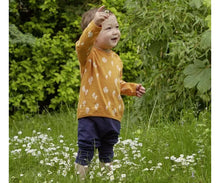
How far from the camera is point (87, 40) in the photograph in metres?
2.69

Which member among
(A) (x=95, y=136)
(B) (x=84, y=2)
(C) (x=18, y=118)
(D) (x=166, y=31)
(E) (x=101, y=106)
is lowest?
(C) (x=18, y=118)

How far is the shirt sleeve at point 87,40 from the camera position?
2.64 metres

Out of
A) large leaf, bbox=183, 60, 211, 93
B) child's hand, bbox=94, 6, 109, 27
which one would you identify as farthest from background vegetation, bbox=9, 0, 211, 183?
child's hand, bbox=94, 6, 109, 27

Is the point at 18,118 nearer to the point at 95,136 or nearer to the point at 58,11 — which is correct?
the point at 58,11

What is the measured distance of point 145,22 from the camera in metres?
4.77

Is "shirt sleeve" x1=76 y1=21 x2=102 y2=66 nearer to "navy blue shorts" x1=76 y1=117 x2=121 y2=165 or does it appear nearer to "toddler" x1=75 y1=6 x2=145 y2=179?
"toddler" x1=75 y1=6 x2=145 y2=179

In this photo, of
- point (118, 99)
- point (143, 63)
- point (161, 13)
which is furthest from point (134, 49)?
point (118, 99)

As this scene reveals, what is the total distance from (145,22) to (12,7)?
2.03 meters

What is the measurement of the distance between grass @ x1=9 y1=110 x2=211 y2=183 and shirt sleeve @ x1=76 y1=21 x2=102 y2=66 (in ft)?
2.51

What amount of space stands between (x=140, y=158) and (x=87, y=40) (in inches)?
43.8

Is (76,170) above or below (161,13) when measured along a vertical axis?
below

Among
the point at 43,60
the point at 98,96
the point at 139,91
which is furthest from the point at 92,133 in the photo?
the point at 43,60

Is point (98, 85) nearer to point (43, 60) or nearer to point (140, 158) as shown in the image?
point (140, 158)

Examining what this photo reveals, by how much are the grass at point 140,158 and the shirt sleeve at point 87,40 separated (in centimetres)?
77
